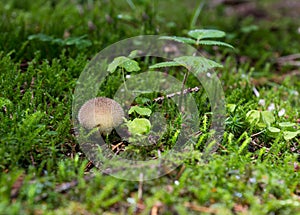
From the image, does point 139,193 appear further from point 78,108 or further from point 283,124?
point 283,124

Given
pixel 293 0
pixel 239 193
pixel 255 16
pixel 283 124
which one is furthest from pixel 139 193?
pixel 293 0

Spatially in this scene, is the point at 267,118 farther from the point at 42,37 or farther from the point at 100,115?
the point at 42,37

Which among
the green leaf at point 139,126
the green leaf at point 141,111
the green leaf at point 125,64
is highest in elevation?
the green leaf at point 125,64

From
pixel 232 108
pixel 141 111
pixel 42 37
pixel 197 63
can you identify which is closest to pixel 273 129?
pixel 232 108

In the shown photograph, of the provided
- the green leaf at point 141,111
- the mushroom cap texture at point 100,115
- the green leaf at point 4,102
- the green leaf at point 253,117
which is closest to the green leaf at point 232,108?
the green leaf at point 253,117

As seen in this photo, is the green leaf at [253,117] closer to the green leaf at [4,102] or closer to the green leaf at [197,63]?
the green leaf at [197,63]

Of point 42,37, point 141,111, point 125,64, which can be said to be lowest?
point 141,111

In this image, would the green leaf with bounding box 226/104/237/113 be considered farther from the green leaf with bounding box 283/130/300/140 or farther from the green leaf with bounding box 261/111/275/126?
the green leaf with bounding box 283/130/300/140
